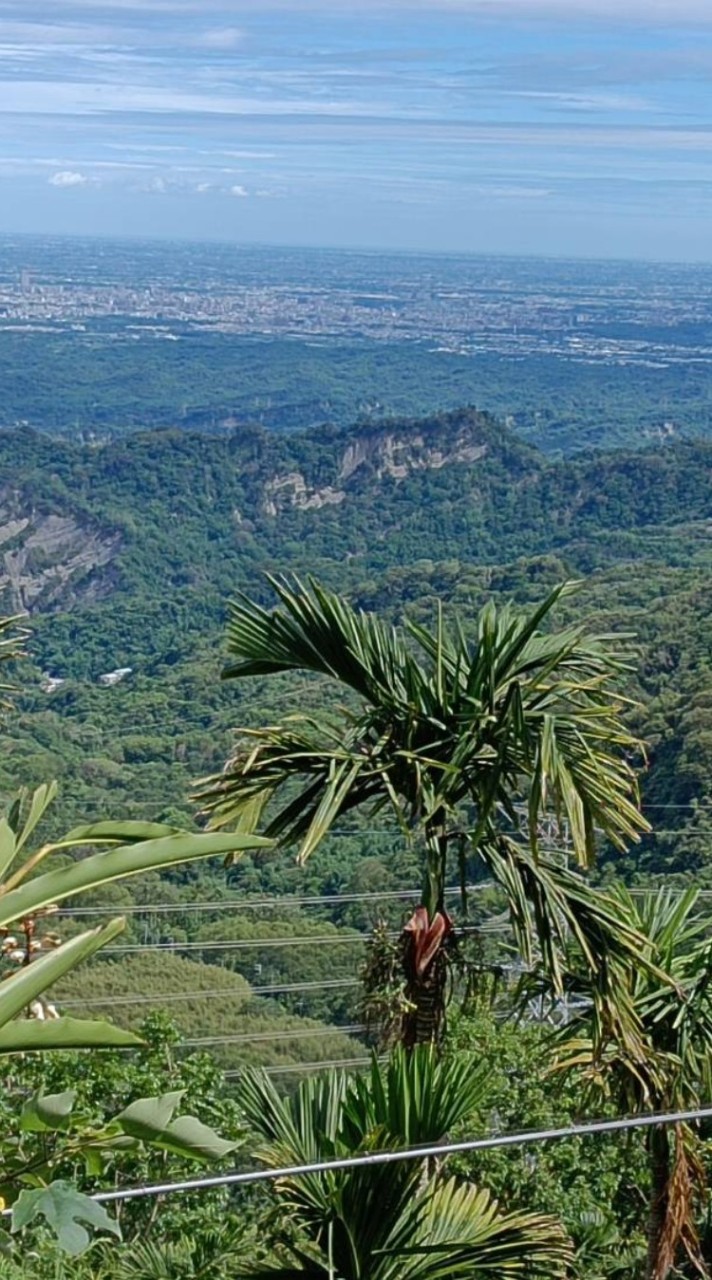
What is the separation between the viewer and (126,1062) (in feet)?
25.3

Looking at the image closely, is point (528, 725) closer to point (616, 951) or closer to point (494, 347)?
point (616, 951)

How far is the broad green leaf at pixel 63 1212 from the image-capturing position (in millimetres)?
1347

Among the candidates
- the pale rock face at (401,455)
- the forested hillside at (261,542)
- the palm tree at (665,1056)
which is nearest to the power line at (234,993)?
the palm tree at (665,1056)

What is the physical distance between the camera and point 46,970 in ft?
4.30

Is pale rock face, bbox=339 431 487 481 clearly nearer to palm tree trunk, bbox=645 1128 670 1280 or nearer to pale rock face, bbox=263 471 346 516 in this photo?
pale rock face, bbox=263 471 346 516

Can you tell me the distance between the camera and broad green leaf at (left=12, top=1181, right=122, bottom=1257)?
4.42 feet

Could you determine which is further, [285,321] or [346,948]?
[285,321]

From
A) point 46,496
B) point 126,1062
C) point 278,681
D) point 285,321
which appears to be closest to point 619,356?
point 285,321

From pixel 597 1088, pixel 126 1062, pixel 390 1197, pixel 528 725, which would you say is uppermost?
pixel 528 725

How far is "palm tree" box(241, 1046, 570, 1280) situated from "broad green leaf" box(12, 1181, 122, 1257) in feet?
4.71

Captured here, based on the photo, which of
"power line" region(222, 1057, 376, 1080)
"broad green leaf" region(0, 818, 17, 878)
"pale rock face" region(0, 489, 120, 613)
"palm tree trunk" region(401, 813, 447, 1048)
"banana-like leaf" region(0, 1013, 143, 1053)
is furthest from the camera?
"pale rock face" region(0, 489, 120, 613)

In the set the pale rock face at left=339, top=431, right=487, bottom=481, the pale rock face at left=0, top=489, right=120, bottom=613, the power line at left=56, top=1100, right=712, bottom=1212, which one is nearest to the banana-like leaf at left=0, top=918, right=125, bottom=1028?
the power line at left=56, top=1100, right=712, bottom=1212

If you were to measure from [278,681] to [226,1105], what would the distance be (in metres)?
36.9

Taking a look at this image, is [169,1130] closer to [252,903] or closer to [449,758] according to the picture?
[449,758]
